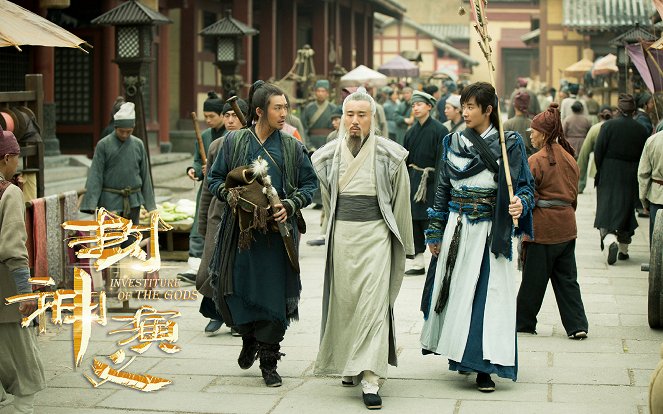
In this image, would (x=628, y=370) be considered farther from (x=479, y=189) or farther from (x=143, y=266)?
(x=143, y=266)

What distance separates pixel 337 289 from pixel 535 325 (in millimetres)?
2428

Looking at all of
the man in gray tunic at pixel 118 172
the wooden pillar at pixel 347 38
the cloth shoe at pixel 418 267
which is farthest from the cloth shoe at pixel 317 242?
the wooden pillar at pixel 347 38

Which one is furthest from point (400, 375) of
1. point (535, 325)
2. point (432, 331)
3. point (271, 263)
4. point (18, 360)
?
point (18, 360)

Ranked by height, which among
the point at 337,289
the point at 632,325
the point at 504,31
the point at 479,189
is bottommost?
the point at 632,325

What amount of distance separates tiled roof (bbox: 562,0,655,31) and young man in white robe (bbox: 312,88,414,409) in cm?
3323

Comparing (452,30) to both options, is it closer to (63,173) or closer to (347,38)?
(347,38)

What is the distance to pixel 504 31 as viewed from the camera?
73.9 metres

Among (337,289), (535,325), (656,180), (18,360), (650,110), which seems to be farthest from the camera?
(650,110)

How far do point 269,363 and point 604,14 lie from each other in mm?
35002

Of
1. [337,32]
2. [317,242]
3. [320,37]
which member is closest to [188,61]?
[320,37]

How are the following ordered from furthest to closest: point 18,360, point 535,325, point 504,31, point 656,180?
point 504,31, point 656,180, point 535,325, point 18,360

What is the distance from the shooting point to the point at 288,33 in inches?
1177

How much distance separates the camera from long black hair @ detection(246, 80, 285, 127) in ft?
24.4

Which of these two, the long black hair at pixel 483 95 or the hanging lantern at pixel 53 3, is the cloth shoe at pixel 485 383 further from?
the hanging lantern at pixel 53 3
